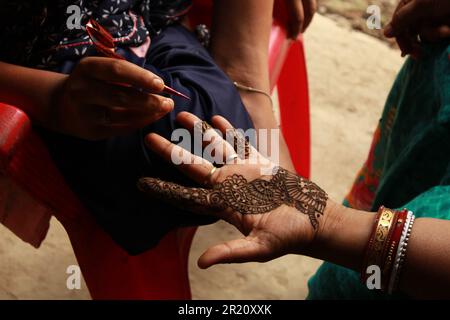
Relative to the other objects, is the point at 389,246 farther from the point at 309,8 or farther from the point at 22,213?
the point at 309,8

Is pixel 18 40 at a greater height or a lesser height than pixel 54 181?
greater

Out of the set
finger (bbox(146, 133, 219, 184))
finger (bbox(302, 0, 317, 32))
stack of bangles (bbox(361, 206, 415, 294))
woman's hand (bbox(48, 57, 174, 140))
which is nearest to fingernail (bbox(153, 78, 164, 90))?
woman's hand (bbox(48, 57, 174, 140))

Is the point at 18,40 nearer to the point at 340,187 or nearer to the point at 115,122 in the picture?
the point at 115,122

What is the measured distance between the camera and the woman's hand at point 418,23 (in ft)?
3.92

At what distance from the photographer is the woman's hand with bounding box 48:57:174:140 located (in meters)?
0.88

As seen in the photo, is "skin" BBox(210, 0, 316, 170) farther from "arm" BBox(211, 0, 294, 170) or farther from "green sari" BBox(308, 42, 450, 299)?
"green sari" BBox(308, 42, 450, 299)

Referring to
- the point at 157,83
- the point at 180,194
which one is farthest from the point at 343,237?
the point at 157,83

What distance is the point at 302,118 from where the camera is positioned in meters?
1.88

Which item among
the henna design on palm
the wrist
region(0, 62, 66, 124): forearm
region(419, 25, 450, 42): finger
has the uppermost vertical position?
region(419, 25, 450, 42): finger

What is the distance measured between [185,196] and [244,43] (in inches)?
18.9

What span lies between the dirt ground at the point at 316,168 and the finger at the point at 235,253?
2.63 ft

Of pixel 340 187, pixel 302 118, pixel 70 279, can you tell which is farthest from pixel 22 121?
pixel 340 187

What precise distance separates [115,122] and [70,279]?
731 millimetres

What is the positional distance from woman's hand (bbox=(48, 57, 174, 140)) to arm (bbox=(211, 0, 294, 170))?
378 mm
